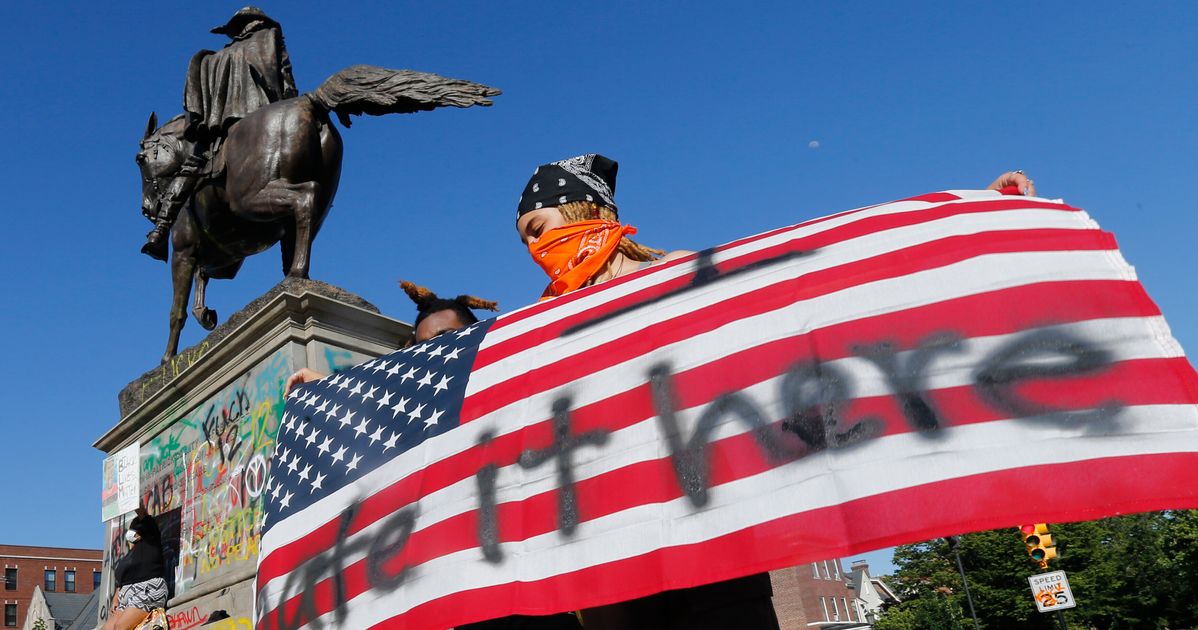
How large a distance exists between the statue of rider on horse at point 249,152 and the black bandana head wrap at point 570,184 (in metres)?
2.61

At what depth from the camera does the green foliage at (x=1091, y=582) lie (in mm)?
47250

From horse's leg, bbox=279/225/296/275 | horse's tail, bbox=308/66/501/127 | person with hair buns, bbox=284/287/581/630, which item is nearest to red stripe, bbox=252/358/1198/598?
person with hair buns, bbox=284/287/581/630

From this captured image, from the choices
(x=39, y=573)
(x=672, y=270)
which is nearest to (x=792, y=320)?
(x=672, y=270)

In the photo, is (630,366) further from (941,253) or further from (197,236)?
(197,236)

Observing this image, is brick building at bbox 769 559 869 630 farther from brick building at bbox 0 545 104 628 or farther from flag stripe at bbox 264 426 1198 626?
brick building at bbox 0 545 104 628

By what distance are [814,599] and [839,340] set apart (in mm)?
59937

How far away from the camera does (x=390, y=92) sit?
19.1ft

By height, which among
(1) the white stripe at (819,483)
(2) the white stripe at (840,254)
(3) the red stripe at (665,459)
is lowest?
(1) the white stripe at (819,483)

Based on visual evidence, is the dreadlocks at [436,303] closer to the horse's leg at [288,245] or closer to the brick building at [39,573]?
the horse's leg at [288,245]

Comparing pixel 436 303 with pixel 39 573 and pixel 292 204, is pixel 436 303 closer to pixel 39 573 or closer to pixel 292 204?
pixel 292 204

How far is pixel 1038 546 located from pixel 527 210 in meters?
17.0

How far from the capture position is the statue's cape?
6230mm

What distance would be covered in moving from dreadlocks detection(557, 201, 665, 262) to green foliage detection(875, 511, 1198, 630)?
51.3 metres

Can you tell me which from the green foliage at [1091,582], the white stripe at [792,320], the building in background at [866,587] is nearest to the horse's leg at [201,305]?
the white stripe at [792,320]
